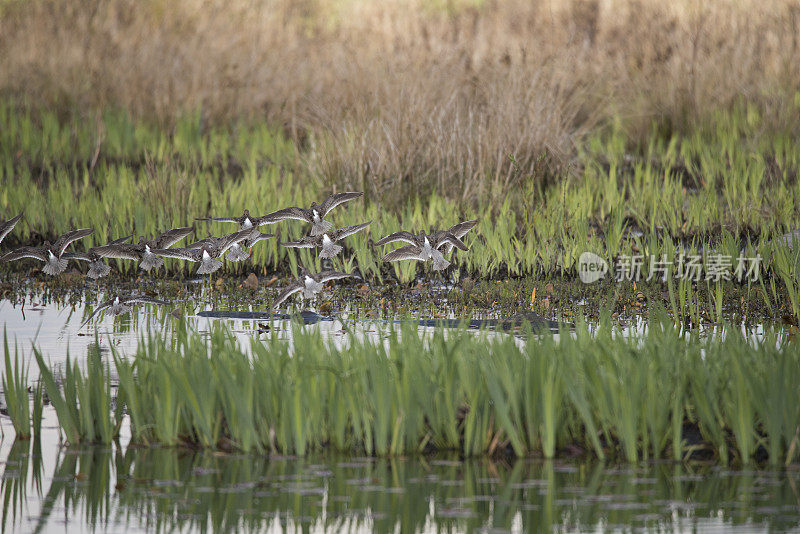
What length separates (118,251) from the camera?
18.3 feet

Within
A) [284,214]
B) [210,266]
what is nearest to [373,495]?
[284,214]

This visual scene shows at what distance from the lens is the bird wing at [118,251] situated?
217 inches

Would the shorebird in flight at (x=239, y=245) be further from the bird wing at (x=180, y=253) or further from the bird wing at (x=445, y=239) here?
the bird wing at (x=445, y=239)

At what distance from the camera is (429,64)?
1119cm

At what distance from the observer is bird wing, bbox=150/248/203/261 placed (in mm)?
5539

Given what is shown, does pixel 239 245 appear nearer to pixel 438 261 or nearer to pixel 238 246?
pixel 238 246

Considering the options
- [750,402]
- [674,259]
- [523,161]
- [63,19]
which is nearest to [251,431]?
[750,402]

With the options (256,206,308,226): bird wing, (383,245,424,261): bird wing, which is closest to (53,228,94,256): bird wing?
(256,206,308,226): bird wing

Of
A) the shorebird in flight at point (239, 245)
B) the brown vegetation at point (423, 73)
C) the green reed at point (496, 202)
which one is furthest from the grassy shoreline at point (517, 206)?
the shorebird in flight at point (239, 245)

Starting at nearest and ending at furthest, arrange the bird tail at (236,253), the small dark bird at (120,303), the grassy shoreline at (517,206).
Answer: the small dark bird at (120,303) < the bird tail at (236,253) < the grassy shoreline at (517,206)

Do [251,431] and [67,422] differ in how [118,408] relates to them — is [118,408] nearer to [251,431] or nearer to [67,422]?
[67,422]

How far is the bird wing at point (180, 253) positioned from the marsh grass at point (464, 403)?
5.98 feet

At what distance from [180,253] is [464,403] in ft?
8.46

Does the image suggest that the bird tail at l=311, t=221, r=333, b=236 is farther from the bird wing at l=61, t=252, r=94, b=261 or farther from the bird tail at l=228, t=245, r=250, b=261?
the bird wing at l=61, t=252, r=94, b=261
